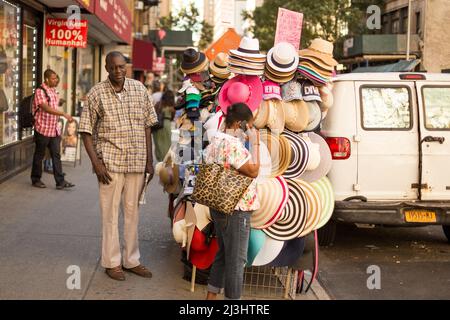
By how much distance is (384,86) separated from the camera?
766cm

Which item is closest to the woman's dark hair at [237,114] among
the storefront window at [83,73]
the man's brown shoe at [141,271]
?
the man's brown shoe at [141,271]

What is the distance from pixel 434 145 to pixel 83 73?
15336 millimetres

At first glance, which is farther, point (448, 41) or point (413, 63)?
point (448, 41)

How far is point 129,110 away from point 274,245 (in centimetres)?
169

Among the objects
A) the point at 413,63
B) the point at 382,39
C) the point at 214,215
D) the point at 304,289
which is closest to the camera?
the point at 214,215

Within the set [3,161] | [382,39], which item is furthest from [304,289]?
[382,39]

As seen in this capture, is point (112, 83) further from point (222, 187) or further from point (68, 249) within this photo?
point (68, 249)

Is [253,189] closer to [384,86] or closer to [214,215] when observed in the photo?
[214,215]

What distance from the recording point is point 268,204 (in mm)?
5676

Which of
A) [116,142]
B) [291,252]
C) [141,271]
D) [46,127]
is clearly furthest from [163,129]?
[291,252]

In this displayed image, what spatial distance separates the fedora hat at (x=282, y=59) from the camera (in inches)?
232

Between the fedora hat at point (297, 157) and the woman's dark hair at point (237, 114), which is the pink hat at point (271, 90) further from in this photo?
the woman's dark hair at point (237, 114)

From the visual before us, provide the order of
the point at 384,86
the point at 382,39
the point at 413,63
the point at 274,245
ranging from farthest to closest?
the point at 382,39, the point at 413,63, the point at 384,86, the point at 274,245

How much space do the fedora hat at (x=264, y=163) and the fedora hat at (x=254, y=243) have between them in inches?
16.8
